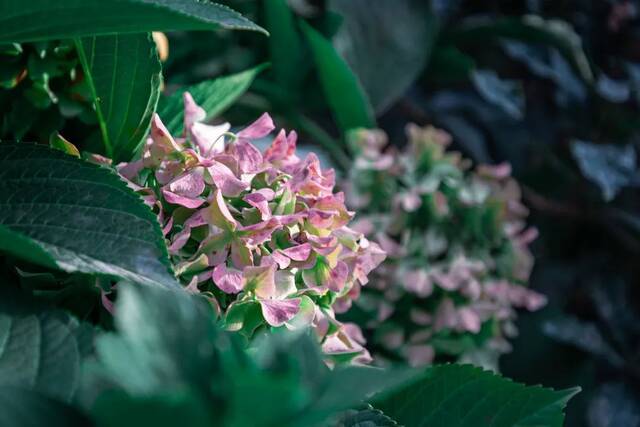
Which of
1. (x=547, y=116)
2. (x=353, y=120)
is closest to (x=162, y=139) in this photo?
(x=353, y=120)

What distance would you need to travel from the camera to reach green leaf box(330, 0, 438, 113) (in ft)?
2.41

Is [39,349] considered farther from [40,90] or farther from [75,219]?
[40,90]

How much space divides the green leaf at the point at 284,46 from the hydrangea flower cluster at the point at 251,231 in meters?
0.36

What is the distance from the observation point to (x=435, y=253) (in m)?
0.52

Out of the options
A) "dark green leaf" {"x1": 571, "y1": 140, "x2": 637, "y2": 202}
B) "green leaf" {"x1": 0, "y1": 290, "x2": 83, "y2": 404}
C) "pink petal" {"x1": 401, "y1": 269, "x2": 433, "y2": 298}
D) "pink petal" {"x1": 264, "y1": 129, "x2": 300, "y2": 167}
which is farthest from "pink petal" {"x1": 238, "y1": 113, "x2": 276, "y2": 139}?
"dark green leaf" {"x1": 571, "y1": 140, "x2": 637, "y2": 202}

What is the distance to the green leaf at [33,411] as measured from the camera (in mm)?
164

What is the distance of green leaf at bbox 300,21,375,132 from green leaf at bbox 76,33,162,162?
304mm

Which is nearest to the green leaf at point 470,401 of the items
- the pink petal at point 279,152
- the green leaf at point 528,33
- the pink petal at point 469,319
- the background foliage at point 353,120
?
the background foliage at point 353,120

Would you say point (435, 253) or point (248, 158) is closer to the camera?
point (248, 158)

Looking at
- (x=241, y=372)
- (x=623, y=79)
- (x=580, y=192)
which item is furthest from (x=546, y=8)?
(x=241, y=372)

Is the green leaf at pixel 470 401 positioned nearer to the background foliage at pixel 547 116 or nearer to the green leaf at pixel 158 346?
the green leaf at pixel 158 346

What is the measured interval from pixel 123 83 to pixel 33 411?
159mm

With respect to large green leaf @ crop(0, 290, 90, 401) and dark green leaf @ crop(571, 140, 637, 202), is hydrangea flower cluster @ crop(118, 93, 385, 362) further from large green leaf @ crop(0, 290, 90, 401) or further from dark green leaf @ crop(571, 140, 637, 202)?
dark green leaf @ crop(571, 140, 637, 202)

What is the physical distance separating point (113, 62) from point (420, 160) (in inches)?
12.1
